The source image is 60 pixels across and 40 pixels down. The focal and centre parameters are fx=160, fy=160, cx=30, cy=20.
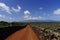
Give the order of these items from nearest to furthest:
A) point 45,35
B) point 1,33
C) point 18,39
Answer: point 1,33, point 18,39, point 45,35

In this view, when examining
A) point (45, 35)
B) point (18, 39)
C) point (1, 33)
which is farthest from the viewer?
point (45, 35)

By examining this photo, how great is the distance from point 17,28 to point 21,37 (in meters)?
0.27

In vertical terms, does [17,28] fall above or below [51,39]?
above

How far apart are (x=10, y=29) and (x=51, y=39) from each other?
86.3 inches

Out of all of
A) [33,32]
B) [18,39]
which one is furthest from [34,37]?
[18,39]

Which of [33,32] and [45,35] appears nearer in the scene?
[33,32]

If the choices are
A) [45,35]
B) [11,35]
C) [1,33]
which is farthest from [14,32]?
[45,35]

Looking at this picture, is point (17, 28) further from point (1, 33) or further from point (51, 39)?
point (51, 39)

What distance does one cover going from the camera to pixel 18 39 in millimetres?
4293

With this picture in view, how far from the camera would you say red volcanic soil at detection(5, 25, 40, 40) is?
425cm

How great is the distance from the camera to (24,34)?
14.3ft

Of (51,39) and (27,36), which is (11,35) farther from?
(51,39)

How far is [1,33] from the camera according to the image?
13.2 feet

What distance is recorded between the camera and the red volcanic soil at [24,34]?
425cm
